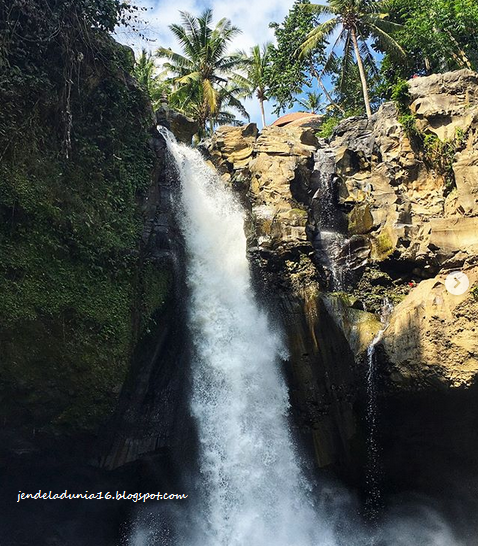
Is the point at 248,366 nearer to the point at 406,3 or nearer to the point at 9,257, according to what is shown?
the point at 9,257

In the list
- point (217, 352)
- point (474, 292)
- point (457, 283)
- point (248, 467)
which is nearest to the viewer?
point (474, 292)

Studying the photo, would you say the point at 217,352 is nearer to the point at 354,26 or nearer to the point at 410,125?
the point at 410,125

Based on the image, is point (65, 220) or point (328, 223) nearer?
point (65, 220)

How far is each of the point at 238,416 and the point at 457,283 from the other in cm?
656

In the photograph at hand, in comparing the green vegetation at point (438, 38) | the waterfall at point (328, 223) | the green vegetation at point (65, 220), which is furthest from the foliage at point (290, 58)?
the green vegetation at point (65, 220)

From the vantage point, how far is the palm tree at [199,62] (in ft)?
85.8

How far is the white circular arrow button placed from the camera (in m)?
10.5

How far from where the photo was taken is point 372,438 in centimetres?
1144

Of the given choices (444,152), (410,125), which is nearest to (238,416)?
(444,152)

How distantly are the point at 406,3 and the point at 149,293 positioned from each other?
21225 millimetres

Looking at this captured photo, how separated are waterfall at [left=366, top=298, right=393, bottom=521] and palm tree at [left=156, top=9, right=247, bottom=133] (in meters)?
18.9

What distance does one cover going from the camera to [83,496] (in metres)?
11.9

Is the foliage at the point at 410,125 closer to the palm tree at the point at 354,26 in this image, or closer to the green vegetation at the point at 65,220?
the palm tree at the point at 354,26

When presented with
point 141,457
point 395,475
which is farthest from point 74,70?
point 395,475
